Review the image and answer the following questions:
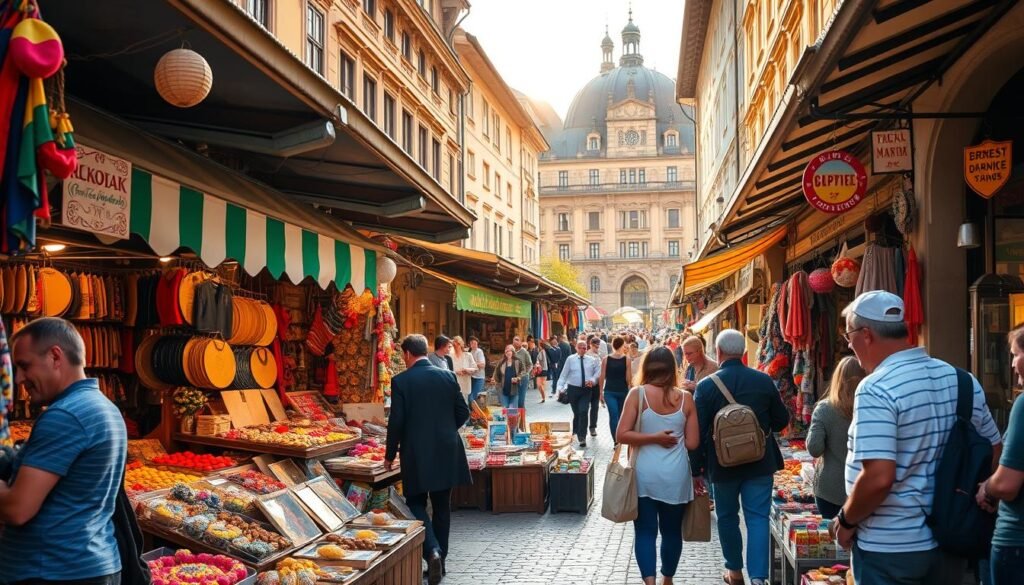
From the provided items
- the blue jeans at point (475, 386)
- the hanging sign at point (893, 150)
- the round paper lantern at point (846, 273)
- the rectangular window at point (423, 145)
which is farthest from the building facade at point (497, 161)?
the hanging sign at point (893, 150)

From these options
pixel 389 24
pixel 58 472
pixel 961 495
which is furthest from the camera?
pixel 389 24

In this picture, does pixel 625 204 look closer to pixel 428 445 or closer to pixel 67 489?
pixel 428 445

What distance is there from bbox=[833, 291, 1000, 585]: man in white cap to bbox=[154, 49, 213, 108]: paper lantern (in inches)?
144

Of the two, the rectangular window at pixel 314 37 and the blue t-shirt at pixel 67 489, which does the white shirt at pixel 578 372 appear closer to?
the rectangular window at pixel 314 37

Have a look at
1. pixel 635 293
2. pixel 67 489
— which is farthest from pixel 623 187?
pixel 67 489

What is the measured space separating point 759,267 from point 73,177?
539 inches

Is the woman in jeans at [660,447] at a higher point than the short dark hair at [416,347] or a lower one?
lower

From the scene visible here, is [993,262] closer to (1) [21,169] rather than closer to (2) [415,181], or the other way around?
(2) [415,181]

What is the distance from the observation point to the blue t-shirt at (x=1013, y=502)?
3400mm

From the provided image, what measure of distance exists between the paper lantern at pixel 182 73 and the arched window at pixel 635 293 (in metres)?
89.8

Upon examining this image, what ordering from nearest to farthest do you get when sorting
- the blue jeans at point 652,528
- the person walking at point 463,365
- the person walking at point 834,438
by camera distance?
the person walking at point 834,438 < the blue jeans at point 652,528 < the person walking at point 463,365

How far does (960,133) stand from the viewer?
740cm

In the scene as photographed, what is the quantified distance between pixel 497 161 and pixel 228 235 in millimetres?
36900

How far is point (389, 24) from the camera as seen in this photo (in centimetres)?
2545
